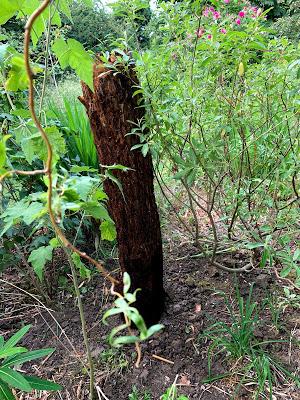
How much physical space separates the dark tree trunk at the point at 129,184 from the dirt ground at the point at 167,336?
186mm

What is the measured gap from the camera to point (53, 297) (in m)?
1.87

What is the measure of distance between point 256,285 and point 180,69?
1.24 metres

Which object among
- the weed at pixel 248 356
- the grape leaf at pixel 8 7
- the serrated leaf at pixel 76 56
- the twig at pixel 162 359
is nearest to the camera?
the grape leaf at pixel 8 7

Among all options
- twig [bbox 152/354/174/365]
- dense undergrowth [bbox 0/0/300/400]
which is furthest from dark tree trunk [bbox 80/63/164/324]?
twig [bbox 152/354/174/365]

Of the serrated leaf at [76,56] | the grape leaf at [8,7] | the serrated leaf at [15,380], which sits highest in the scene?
the grape leaf at [8,7]

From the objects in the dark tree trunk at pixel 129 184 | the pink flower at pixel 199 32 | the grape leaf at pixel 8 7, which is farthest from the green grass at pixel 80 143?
the grape leaf at pixel 8 7

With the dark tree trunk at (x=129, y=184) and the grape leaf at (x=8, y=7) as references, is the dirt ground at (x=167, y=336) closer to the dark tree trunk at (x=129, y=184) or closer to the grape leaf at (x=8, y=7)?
the dark tree trunk at (x=129, y=184)

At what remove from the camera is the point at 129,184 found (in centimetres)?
132

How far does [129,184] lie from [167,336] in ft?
2.48

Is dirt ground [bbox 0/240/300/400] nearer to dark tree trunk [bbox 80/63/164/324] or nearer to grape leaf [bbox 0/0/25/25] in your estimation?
dark tree trunk [bbox 80/63/164/324]

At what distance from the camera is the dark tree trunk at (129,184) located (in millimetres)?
1198

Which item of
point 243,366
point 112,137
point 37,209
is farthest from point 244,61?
point 243,366

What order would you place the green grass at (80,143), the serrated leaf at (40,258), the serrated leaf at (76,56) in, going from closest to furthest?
the serrated leaf at (76,56)
the serrated leaf at (40,258)
the green grass at (80,143)

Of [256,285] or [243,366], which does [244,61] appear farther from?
[243,366]
